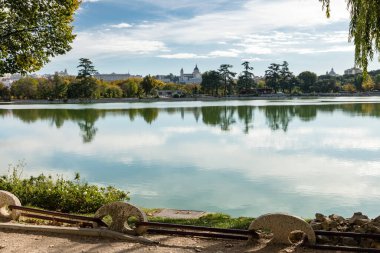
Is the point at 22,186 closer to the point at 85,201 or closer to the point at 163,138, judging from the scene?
the point at 85,201

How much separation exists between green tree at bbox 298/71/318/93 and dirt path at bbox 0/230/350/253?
419 feet

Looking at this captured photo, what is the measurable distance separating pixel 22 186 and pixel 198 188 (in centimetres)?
563

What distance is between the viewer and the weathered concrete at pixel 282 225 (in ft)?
20.4

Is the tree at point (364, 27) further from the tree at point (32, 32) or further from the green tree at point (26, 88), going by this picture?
the green tree at point (26, 88)

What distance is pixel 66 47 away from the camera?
15492 millimetres

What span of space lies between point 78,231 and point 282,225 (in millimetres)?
3255

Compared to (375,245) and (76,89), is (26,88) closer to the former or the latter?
(76,89)

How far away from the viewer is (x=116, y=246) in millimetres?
6676

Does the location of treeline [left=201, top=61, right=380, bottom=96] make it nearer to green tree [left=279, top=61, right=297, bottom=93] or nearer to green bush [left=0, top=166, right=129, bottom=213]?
green tree [left=279, top=61, right=297, bottom=93]

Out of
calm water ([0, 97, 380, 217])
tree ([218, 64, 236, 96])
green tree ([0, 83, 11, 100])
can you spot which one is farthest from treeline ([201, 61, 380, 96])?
calm water ([0, 97, 380, 217])

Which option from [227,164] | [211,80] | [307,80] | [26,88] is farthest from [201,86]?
[227,164]

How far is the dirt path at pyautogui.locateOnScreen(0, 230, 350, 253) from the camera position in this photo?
6.43 meters

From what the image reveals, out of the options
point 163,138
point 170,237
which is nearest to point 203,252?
point 170,237

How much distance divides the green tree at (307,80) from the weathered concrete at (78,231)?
127878 mm
